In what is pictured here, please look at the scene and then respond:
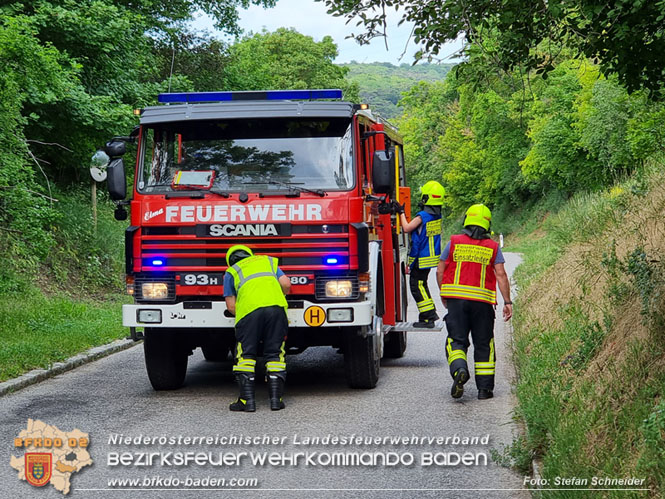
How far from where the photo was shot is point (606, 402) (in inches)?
250

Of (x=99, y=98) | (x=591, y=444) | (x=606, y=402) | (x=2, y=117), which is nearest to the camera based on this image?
(x=591, y=444)

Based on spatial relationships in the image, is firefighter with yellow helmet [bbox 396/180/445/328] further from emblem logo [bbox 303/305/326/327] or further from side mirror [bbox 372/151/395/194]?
emblem logo [bbox 303/305/326/327]

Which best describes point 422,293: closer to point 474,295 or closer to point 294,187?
point 474,295

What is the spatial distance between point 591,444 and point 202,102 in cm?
581

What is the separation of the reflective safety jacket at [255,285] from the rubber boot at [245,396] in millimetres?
534

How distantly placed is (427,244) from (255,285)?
142 inches

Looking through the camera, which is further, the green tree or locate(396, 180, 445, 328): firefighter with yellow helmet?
the green tree

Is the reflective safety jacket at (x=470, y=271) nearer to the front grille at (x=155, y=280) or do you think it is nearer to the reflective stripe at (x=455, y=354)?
the reflective stripe at (x=455, y=354)

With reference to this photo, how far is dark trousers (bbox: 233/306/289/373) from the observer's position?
870 centimetres

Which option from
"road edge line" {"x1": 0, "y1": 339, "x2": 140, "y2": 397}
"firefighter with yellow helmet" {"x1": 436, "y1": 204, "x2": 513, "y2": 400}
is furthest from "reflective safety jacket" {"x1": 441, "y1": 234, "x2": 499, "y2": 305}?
"road edge line" {"x1": 0, "y1": 339, "x2": 140, "y2": 397}

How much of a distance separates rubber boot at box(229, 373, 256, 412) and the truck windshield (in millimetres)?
1796

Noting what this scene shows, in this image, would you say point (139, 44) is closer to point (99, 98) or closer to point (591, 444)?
point (99, 98)

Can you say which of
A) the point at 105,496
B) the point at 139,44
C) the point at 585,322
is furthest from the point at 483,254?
the point at 139,44

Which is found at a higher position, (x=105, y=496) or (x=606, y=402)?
(x=606, y=402)
